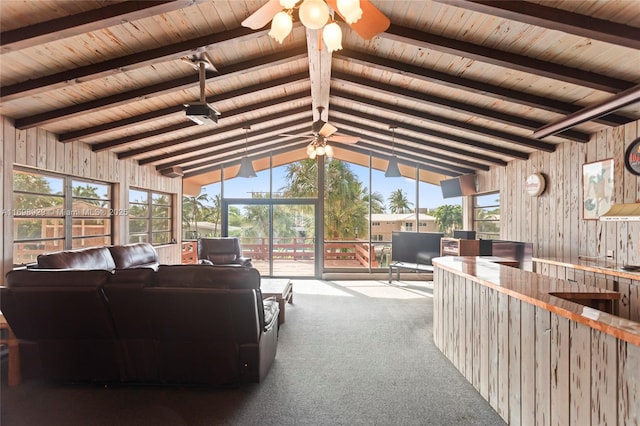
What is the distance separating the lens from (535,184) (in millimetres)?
5051

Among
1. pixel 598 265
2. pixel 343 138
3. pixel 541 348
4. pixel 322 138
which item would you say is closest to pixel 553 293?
pixel 541 348

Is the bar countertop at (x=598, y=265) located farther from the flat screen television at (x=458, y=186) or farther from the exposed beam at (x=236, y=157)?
the exposed beam at (x=236, y=157)

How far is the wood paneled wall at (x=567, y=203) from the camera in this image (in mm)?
3664

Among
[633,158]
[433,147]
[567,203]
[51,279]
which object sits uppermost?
[433,147]

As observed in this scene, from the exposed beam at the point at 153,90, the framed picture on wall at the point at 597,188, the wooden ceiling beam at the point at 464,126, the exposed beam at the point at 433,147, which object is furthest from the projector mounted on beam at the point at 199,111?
the framed picture on wall at the point at 597,188

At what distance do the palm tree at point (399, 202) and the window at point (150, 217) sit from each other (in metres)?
5.23

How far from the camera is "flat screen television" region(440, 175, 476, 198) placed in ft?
22.0

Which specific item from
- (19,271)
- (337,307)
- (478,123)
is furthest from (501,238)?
(19,271)

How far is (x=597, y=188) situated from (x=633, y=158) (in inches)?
21.3

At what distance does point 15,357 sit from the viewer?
101 inches

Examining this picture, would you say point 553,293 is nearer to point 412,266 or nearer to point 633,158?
point 633,158

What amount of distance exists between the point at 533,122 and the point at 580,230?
161cm

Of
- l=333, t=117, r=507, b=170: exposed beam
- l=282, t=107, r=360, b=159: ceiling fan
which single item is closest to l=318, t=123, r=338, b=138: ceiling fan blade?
l=282, t=107, r=360, b=159: ceiling fan

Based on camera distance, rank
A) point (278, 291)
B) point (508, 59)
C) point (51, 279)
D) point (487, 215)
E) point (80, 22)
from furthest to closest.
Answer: point (487, 215)
point (278, 291)
point (508, 59)
point (80, 22)
point (51, 279)
